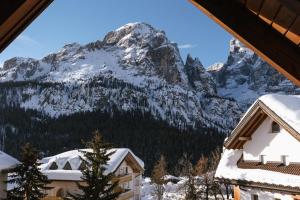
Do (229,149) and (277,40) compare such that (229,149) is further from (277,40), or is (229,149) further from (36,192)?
(277,40)

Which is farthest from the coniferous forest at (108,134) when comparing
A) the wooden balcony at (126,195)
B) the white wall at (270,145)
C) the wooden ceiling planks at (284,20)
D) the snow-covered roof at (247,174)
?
the wooden ceiling planks at (284,20)

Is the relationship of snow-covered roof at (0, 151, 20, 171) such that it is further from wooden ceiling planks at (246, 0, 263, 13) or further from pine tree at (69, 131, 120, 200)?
wooden ceiling planks at (246, 0, 263, 13)

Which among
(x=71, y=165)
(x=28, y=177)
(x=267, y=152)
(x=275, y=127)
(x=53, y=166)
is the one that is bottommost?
(x=53, y=166)

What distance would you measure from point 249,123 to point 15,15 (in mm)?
14029

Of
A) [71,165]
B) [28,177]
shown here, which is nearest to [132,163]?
[71,165]

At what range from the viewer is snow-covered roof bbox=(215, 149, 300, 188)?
1343 cm

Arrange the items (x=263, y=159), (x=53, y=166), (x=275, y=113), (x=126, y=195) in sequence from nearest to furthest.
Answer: (x=275, y=113), (x=263, y=159), (x=53, y=166), (x=126, y=195)

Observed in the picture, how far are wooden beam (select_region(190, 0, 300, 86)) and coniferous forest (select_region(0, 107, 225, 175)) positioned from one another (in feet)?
316

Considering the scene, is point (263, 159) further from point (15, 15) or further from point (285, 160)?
point (15, 15)

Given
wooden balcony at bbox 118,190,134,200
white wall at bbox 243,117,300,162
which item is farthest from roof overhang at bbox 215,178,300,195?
wooden balcony at bbox 118,190,134,200

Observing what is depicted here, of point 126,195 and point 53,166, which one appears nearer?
point 53,166

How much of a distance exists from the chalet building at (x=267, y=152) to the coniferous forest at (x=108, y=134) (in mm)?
82900

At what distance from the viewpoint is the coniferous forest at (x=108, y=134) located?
12021 cm

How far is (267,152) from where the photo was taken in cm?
1508
